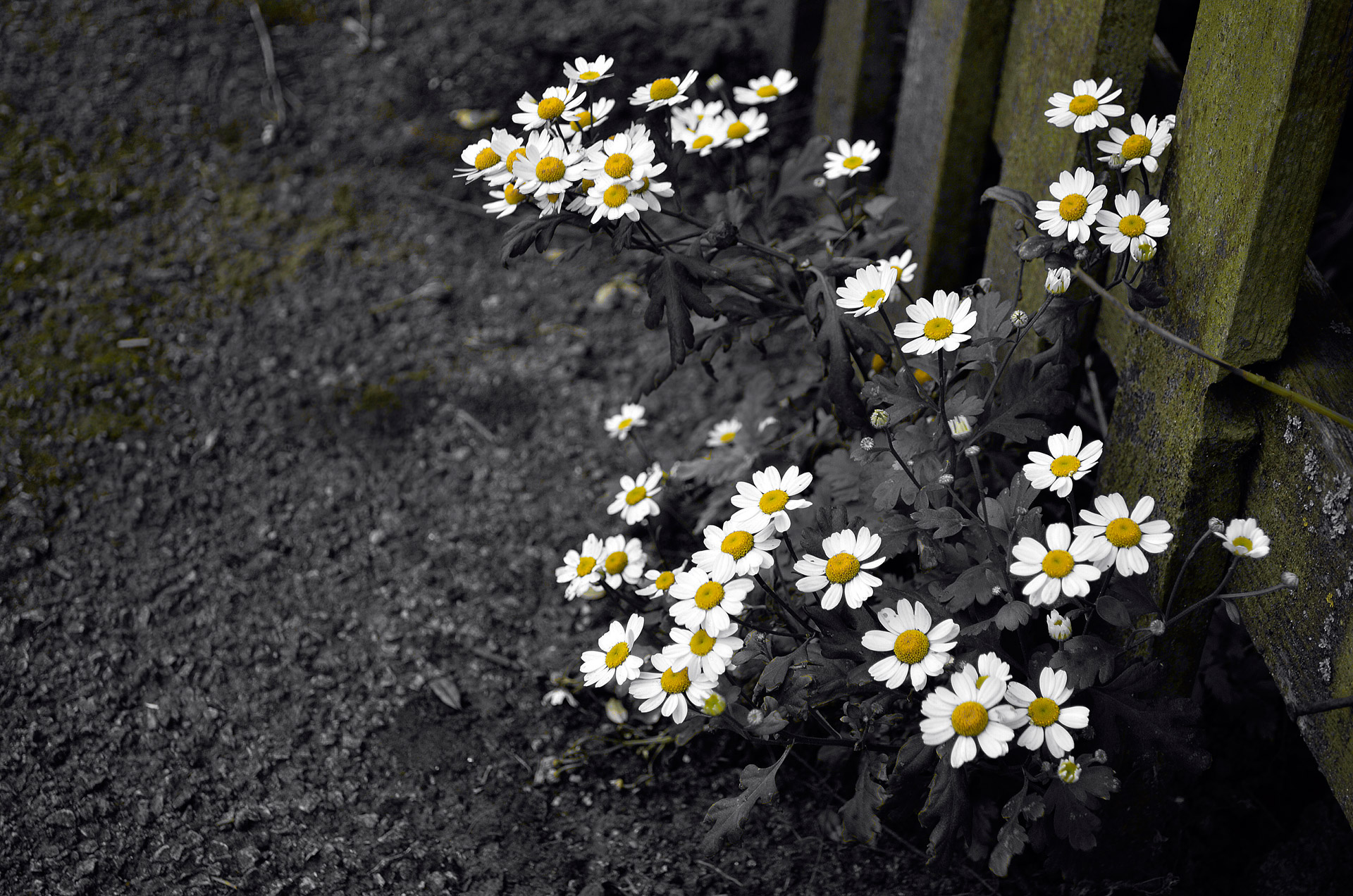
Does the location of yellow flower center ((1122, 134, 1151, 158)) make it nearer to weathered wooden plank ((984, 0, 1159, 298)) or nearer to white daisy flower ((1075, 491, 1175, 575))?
weathered wooden plank ((984, 0, 1159, 298))

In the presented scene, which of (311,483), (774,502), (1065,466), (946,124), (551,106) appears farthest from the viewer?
(311,483)

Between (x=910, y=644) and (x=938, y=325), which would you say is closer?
(x=910, y=644)

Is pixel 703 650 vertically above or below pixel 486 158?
below

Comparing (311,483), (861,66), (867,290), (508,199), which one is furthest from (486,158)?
(861,66)

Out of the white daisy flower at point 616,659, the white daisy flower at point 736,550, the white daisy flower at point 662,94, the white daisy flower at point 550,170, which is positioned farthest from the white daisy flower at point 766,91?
the white daisy flower at point 616,659

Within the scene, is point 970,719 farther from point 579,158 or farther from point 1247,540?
point 579,158

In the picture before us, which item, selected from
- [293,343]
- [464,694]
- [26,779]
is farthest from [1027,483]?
[293,343]
